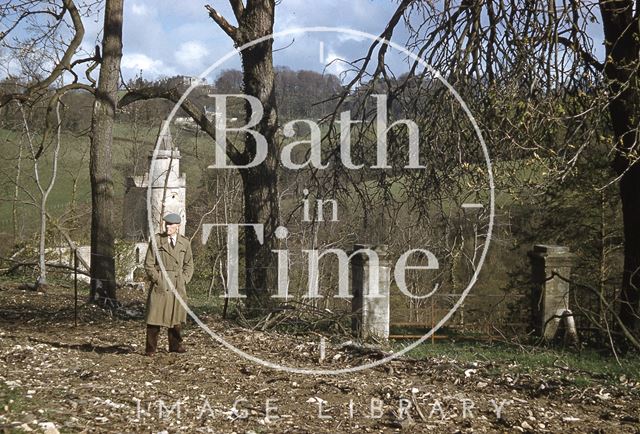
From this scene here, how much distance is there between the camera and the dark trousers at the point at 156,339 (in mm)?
8906

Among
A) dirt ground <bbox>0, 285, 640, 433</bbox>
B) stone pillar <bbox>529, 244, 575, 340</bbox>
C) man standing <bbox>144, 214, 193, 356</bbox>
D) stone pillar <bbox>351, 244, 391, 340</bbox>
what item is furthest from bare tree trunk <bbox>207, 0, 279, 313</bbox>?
stone pillar <bbox>529, 244, 575, 340</bbox>

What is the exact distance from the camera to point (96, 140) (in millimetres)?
13484

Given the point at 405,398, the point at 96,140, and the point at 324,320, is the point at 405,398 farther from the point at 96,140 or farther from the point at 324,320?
the point at 96,140

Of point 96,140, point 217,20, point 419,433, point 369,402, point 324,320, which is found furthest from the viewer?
point 96,140

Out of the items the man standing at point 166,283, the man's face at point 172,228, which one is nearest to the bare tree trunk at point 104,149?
the man standing at point 166,283

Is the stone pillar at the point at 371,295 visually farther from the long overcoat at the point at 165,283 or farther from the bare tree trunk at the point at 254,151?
the long overcoat at the point at 165,283

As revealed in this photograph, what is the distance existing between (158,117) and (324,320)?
762 inches

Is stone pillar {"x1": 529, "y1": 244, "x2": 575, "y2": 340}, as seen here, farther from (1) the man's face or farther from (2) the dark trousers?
(1) the man's face

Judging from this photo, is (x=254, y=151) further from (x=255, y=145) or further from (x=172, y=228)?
(x=172, y=228)

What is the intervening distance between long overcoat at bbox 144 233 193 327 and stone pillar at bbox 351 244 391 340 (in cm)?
337

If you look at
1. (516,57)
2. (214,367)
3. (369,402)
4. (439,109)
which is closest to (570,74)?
(516,57)

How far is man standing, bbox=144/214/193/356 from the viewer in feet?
28.8

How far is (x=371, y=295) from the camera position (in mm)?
11555

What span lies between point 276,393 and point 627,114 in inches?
273
